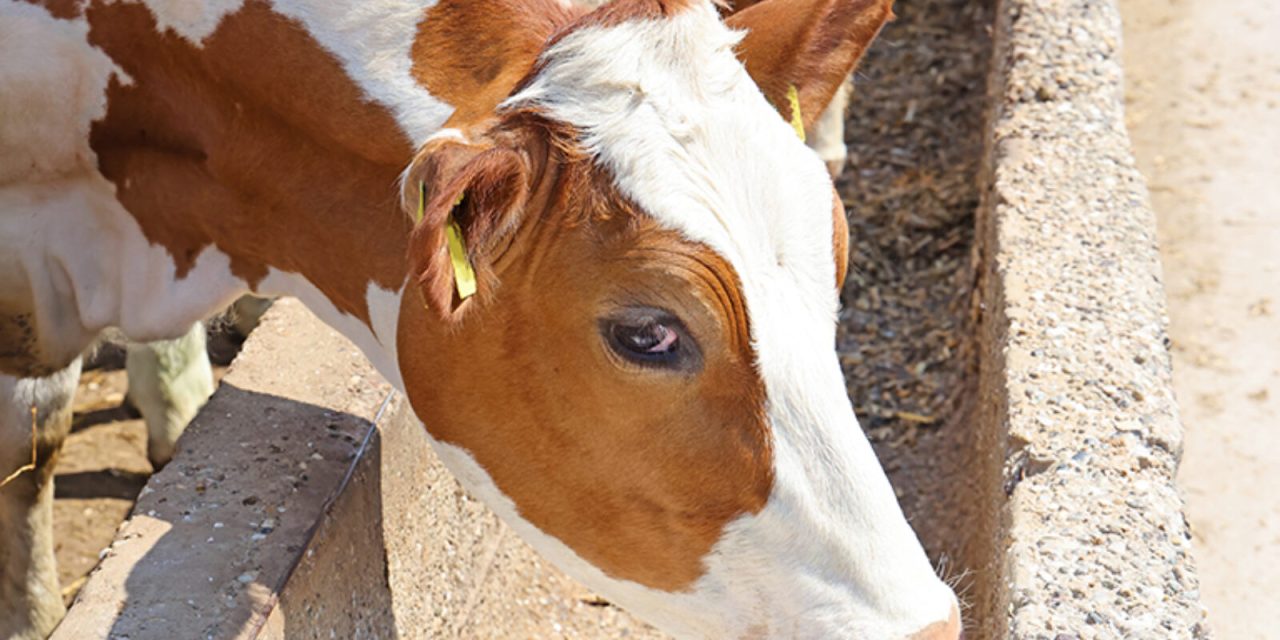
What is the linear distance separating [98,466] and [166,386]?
0.57m

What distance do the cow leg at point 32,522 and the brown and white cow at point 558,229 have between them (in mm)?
628

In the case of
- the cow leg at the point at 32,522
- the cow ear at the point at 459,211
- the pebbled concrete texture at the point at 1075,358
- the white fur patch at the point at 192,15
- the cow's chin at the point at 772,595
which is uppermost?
the cow ear at the point at 459,211

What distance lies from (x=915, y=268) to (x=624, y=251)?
114 inches

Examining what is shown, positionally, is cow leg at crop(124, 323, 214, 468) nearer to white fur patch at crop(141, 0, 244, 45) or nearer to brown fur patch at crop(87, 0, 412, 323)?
brown fur patch at crop(87, 0, 412, 323)

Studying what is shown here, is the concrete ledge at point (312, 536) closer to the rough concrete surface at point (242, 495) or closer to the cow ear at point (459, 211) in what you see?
the rough concrete surface at point (242, 495)

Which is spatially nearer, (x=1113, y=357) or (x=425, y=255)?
(x=425, y=255)

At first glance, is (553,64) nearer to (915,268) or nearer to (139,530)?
(139,530)

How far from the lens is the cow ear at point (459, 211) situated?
2.08 m

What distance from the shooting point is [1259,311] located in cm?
505

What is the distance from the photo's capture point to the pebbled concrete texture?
2783 mm

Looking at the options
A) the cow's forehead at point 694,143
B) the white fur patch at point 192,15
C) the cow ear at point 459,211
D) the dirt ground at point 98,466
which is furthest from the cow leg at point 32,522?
the cow's forehead at point 694,143

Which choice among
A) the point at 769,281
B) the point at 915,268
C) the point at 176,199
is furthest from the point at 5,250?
the point at 915,268

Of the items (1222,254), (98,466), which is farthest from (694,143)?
(1222,254)

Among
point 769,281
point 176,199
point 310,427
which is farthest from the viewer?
point 310,427
